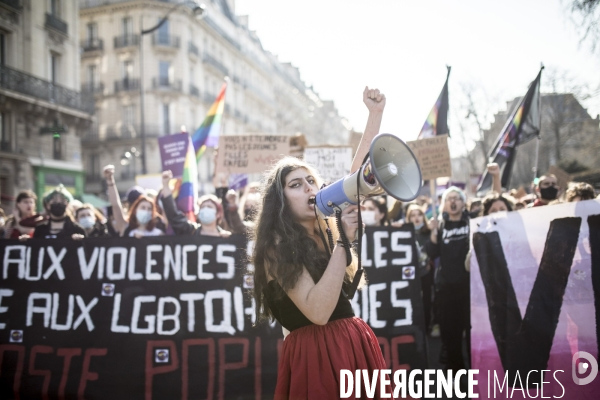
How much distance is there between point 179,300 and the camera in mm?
4258

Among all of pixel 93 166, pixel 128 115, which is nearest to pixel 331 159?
pixel 128 115

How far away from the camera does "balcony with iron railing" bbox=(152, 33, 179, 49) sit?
32719 millimetres

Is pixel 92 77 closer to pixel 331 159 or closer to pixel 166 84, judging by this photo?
pixel 166 84

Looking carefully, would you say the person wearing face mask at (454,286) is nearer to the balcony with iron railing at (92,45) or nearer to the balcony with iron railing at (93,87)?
the balcony with iron railing at (93,87)

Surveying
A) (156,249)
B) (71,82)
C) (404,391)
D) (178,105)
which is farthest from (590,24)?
(178,105)

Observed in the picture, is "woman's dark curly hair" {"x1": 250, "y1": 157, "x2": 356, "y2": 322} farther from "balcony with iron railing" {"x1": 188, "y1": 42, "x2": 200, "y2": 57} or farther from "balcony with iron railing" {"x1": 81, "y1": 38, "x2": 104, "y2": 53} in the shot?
"balcony with iron railing" {"x1": 81, "y1": 38, "x2": 104, "y2": 53}

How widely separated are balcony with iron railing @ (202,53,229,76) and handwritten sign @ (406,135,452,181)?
31.9m

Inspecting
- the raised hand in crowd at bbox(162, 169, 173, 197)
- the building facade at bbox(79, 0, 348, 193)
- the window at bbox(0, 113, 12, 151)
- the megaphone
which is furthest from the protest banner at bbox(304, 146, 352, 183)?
the building facade at bbox(79, 0, 348, 193)

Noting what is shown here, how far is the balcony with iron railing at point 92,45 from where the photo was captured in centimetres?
3375

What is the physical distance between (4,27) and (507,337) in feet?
64.6

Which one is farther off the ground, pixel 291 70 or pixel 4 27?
pixel 291 70

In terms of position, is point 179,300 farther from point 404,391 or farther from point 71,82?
point 71,82

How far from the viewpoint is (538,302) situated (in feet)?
11.1

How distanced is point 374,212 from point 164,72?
3065 centimetres
